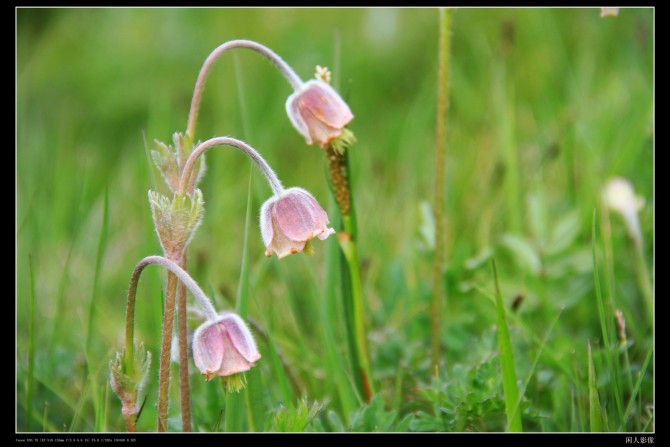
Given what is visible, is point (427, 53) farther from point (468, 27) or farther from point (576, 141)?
point (576, 141)

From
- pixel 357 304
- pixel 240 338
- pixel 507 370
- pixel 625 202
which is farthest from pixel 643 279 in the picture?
pixel 240 338

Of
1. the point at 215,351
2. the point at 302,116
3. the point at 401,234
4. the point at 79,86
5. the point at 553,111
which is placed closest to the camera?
the point at 215,351

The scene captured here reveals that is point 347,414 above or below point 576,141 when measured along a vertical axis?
below

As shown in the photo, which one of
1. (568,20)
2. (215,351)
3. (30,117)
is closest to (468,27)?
(568,20)

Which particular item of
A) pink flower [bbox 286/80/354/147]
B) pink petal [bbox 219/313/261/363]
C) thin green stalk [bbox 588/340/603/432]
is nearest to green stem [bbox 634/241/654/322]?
thin green stalk [bbox 588/340/603/432]

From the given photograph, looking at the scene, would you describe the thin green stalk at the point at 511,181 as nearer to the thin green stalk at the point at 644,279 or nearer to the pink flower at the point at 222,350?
the thin green stalk at the point at 644,279

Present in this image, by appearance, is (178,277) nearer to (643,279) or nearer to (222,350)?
(222,350)

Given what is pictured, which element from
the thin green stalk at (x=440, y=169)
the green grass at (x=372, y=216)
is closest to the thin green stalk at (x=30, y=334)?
the green grass at (x=372, y=216)
